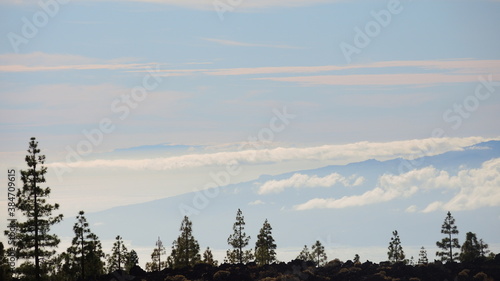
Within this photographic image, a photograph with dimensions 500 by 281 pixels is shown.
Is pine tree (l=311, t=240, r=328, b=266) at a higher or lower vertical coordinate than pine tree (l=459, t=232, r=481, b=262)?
higher

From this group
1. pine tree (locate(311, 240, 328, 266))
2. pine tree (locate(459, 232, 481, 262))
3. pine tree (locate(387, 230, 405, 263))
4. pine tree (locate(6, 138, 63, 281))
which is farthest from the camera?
pine tree (locate(311, 240, 328, 266))

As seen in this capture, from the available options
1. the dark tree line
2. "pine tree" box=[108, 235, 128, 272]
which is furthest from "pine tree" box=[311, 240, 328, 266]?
"pine tree" box=[108, 235, 128, 272]

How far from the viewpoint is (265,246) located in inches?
4916

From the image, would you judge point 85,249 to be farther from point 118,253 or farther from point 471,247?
point 471,247

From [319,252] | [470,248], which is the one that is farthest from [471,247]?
[319,252]

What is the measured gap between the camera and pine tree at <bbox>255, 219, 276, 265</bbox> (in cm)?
12372

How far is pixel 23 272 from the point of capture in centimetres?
7362

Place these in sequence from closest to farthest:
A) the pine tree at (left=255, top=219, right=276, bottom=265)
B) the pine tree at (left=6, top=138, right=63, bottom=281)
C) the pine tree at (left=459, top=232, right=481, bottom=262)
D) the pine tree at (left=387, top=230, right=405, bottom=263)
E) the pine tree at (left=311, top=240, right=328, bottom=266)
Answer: the pine tree at (left=6, top=138, right=63, bottom=281) < the pine tree at (left=459, top=232, right=481, bottom=262) < the pine tree at (left=255, top=219, right=276, bottom=265) < the pine tree at (left=387, top=230, right=405, bottom=263) < the pine tree at (left=311, top=240, right=328, bottom=266)

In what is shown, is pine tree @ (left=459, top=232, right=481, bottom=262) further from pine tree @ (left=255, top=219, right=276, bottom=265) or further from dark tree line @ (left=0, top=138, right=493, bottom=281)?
pine tree @ (left=255, top=219, right=276, bottom=265)

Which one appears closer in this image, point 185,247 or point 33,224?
point 33,224

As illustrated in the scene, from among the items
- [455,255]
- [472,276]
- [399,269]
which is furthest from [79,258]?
[455,255]

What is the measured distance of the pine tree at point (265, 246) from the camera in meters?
124

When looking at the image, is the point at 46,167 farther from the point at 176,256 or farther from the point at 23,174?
the point at 176,256

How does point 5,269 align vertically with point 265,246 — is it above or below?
below
